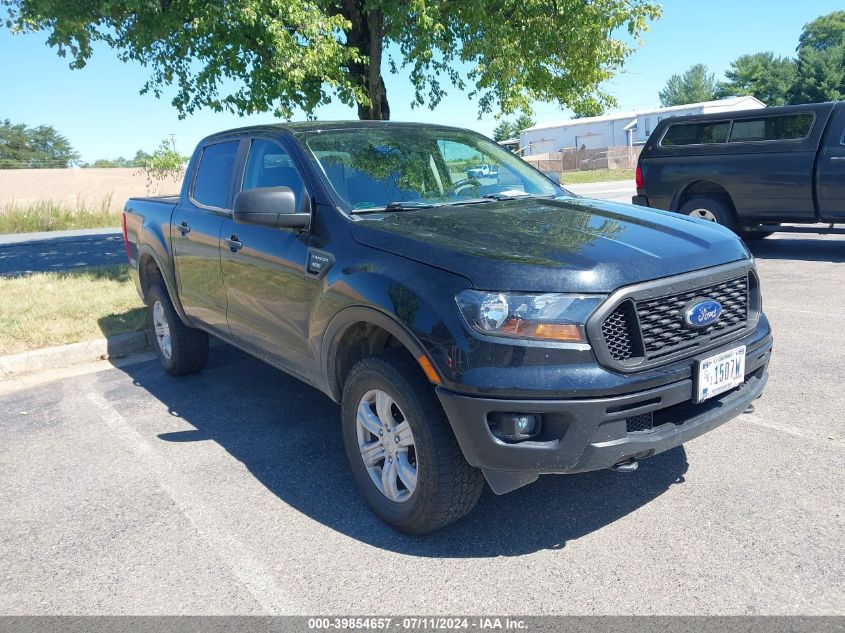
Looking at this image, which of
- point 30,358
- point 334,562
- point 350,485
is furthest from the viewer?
point 30,358

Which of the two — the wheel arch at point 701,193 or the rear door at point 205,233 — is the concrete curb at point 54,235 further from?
the wheel arch at point 701,193

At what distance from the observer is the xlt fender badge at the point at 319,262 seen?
3522mm

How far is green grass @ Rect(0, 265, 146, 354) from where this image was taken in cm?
666

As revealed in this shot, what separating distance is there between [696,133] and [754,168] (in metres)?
1.05

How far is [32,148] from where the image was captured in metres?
85.4

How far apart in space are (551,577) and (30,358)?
5330 mm

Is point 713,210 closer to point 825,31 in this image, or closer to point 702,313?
point 702,313

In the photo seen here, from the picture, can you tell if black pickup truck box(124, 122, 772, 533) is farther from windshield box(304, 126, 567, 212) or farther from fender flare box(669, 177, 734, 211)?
fender flare box(669, 177, 734, 211)

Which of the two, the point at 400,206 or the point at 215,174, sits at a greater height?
the point at 215,174

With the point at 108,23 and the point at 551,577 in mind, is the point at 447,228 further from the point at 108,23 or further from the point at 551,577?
the point at 108,23

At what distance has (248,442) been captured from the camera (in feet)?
14.6

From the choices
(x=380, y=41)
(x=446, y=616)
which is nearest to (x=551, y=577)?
(x=446, y=616)

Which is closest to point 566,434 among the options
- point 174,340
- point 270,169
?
point 270,169

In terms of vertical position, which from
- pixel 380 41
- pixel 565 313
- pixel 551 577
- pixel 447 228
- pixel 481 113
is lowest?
pixel 551 577
